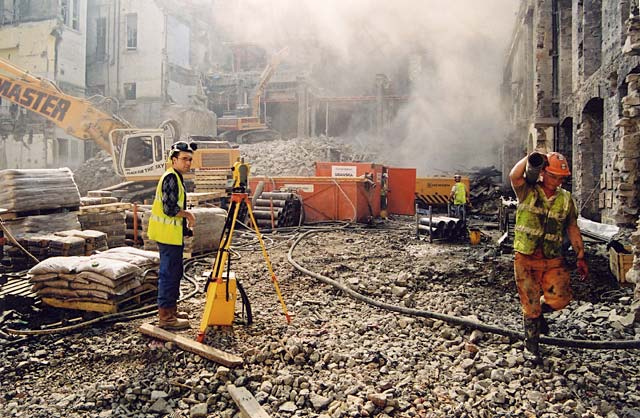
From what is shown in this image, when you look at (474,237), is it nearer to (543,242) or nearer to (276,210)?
(276,210)

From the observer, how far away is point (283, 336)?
14.3 ft

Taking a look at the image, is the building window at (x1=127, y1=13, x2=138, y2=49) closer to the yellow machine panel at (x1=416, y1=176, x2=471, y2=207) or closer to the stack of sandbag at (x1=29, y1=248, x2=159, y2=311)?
the yellow machine panel at (x1=416, y1=176, x2=471, y2=207)

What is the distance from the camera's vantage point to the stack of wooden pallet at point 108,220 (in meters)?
8.37

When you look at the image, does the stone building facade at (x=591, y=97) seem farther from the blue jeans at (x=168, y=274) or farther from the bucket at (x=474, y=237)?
the blue jeans at (x=168, y=274)

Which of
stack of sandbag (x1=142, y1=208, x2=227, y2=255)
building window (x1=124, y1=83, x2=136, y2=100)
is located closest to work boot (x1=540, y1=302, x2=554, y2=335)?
stack of sandbag (x1=142, y1=208, x2=227, y2=255)

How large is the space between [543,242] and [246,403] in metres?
2.62

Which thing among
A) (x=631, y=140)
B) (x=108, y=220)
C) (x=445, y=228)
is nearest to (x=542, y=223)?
(x=631, y=140)

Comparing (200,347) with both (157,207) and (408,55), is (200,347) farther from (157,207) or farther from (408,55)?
(408,55)

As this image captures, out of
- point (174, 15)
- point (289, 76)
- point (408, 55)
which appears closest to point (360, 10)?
point (408, 55)

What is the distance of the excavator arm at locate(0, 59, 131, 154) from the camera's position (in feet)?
46.6

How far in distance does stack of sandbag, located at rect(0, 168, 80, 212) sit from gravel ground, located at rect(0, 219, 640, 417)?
11.2ft

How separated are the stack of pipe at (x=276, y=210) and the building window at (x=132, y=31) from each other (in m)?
24.5

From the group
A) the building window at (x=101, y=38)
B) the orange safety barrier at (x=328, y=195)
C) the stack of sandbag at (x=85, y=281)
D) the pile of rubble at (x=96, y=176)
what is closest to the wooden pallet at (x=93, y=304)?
the stack of sandbag at (x=85, y=281)

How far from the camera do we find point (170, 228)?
14.3ft
